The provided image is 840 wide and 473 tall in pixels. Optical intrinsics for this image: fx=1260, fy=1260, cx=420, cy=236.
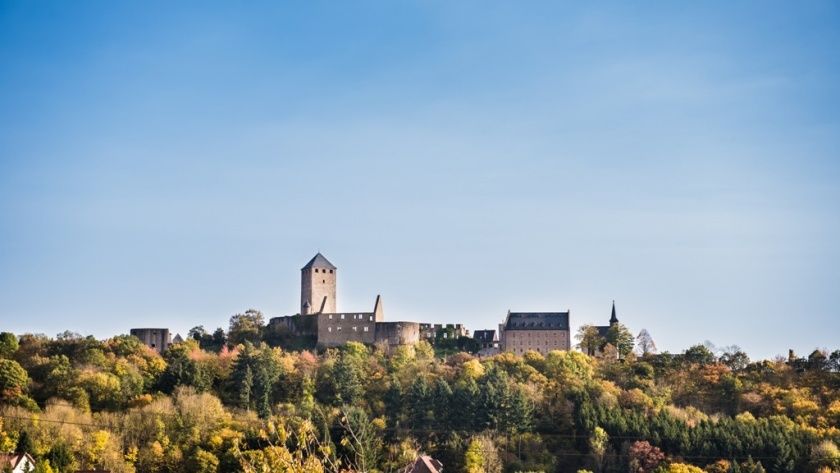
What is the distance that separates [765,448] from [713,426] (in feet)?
10.2

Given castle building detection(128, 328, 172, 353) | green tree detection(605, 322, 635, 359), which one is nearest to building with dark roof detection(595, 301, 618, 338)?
green tree detection(605, 322, 635, 359)

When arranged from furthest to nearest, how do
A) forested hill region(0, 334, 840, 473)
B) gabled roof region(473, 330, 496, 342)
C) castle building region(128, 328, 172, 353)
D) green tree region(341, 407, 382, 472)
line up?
gabled roof region(473, 330, 496, 342)
castle building region(128, 328, 172, 353)
forested hill region(0, 334, 840, 473)
green tree region(341, 407, 382, 472)

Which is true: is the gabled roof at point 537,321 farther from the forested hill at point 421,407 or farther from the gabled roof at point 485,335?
the forested hill at point 421,407

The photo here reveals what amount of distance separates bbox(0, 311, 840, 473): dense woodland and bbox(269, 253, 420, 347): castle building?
221 cm

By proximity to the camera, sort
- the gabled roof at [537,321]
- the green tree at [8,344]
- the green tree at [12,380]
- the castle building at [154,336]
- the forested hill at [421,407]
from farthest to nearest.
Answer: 1. the gabled roof at [537,321]
2. the castle building at [154,336]
3. the green tree at [8,344]
4. the green tree at [12,380]
5. the forested hill at [421,407]

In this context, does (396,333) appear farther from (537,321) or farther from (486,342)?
(537,321)

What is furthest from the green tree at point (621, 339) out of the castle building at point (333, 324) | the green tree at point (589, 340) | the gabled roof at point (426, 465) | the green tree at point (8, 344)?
the green tree at point (8, 344)

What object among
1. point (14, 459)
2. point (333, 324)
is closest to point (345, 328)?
point (333, 324)

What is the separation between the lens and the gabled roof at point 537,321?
3861 inches

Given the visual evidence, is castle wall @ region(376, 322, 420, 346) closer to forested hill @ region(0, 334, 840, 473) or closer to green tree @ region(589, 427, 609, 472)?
forested hill @ region(0, 334, 840, 473)

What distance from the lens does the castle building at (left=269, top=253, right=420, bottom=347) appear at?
89.9 m

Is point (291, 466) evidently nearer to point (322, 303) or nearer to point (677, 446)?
point (677, 446)

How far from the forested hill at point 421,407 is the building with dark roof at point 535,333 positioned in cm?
1078

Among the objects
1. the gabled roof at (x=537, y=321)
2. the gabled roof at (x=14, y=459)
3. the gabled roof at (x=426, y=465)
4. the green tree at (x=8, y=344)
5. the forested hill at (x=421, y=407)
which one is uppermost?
the gabled roof at (x=537, y=321)
